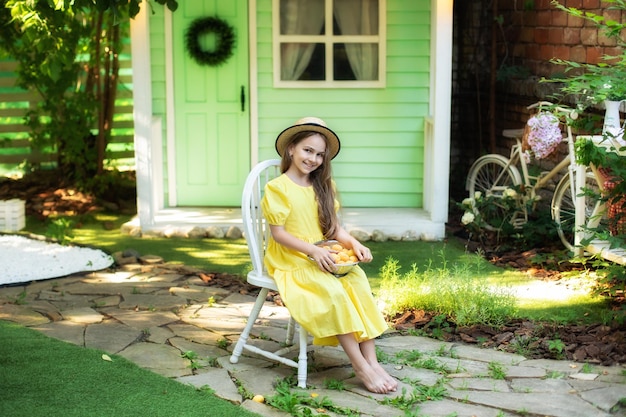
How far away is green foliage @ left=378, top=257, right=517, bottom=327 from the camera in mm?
5438

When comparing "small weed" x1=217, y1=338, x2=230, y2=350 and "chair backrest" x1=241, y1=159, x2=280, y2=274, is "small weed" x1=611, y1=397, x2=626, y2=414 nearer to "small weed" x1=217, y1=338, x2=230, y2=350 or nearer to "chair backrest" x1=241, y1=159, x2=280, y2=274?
"chair backrest" x1=241, y1=159, x2=280, y2=274

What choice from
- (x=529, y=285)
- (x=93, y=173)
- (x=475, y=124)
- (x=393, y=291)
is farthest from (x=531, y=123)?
(x=93, y=173)

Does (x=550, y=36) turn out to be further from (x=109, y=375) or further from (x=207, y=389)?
(x=109, y=375)

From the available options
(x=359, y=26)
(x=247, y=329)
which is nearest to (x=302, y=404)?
(x=247, y=329)

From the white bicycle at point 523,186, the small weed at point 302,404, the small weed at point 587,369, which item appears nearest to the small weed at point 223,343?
the small weed at point 302,404

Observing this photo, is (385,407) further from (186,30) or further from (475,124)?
(475,124)

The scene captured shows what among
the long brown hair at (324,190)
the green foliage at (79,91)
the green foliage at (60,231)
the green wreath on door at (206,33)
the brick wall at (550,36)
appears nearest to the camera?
the long brown hair at (324,190)

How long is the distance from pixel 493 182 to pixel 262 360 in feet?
13.9

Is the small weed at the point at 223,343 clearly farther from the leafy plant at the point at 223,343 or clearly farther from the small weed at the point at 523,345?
the small weed at the point at 523,345

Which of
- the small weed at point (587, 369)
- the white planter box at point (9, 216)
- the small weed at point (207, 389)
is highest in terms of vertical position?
the white planter box at point (9, 216)

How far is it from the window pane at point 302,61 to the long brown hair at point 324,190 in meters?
3.83

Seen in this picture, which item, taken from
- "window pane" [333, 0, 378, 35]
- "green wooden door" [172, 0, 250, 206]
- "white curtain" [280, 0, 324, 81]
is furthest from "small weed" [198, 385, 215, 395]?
"window pane" [333, 0, 378, 35]

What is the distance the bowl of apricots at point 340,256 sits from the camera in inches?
176

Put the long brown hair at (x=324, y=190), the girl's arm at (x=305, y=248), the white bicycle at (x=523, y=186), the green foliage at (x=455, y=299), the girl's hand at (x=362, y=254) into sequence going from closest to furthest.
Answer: the girl's arm at (x=305, y=248)
the girl's hand at (x=362, y=254)
the long brown hair at (x=324, y=190)
the green foliage at (x=455, y=299)
the white bicycle at (x=523, y=186)
